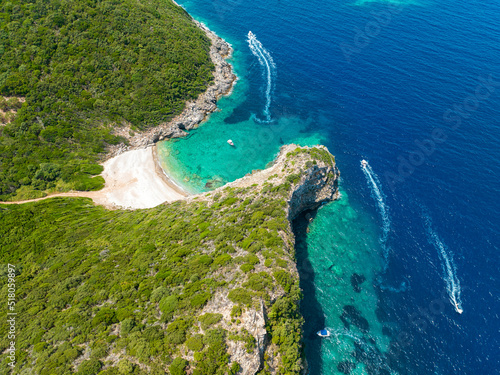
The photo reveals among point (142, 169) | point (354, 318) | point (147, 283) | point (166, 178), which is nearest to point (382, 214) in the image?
point (354, 318)

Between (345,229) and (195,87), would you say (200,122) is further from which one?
(345,229)

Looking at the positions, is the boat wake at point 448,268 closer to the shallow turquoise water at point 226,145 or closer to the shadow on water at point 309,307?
the shadow on water at point 309,307

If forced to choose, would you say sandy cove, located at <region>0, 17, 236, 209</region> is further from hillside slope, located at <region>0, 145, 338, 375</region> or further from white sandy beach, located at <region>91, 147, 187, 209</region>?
hillside slope, located at <region>0, 145, 338, 375</region>

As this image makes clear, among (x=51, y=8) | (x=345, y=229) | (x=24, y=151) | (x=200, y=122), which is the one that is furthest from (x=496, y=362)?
(x=51, y=8)

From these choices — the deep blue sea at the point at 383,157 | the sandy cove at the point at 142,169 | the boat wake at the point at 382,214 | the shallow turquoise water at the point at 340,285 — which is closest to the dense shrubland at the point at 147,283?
the sandy cove at the point at 142,169

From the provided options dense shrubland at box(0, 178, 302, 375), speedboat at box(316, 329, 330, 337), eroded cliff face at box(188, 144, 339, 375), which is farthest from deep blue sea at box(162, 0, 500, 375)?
dense shrubland at box(0, 178, 302, 375)

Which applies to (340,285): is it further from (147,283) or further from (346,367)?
(147,283)
